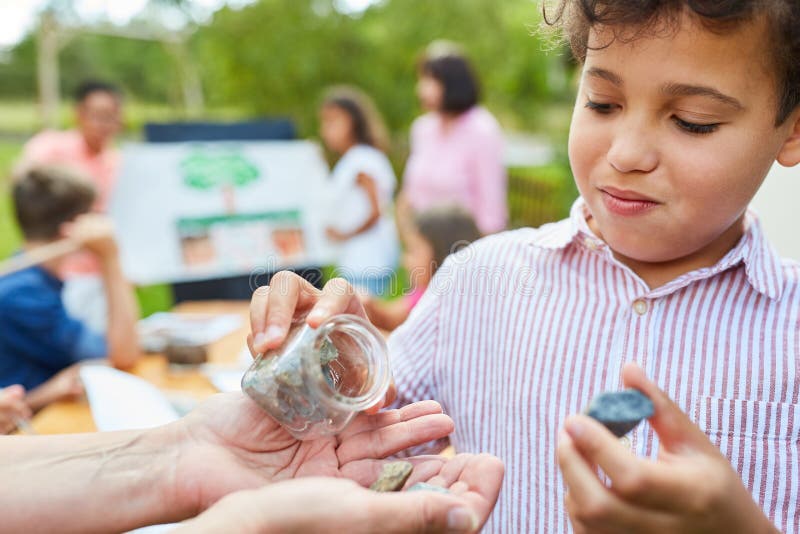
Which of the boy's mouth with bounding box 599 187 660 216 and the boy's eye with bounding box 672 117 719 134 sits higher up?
the boy's eye with bounding box 672 117 719 134

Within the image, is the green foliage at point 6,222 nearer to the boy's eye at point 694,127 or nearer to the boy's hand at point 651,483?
the boy's eye at point 694,127

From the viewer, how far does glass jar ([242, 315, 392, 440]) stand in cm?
102

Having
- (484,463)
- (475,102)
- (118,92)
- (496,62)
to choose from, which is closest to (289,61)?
(496,62)

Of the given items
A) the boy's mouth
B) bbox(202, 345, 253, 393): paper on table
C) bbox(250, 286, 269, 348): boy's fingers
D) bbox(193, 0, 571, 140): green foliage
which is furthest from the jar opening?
bbox(193, 0, 571, 140): green foliage

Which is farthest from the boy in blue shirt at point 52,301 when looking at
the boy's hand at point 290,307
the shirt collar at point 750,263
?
the shirt collar at point 750,263

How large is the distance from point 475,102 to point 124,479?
147 inches

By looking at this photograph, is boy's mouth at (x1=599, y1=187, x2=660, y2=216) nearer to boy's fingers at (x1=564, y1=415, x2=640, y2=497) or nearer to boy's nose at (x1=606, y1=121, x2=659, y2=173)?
boy's nose at (x1=606, y1=121, x2=659, y2=173)

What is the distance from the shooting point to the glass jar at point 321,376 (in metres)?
1.02

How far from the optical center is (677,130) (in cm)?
110

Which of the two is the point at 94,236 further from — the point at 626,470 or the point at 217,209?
the point at 626,470

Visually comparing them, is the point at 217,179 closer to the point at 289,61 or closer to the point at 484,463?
the point at 484,463

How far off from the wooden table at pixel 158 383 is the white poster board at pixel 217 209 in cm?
77

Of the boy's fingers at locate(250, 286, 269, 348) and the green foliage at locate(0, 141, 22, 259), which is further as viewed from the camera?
the green foliage at locate(0, 141, 22, 259)

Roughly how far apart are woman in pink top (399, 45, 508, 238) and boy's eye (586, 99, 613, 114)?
10.3 ft
